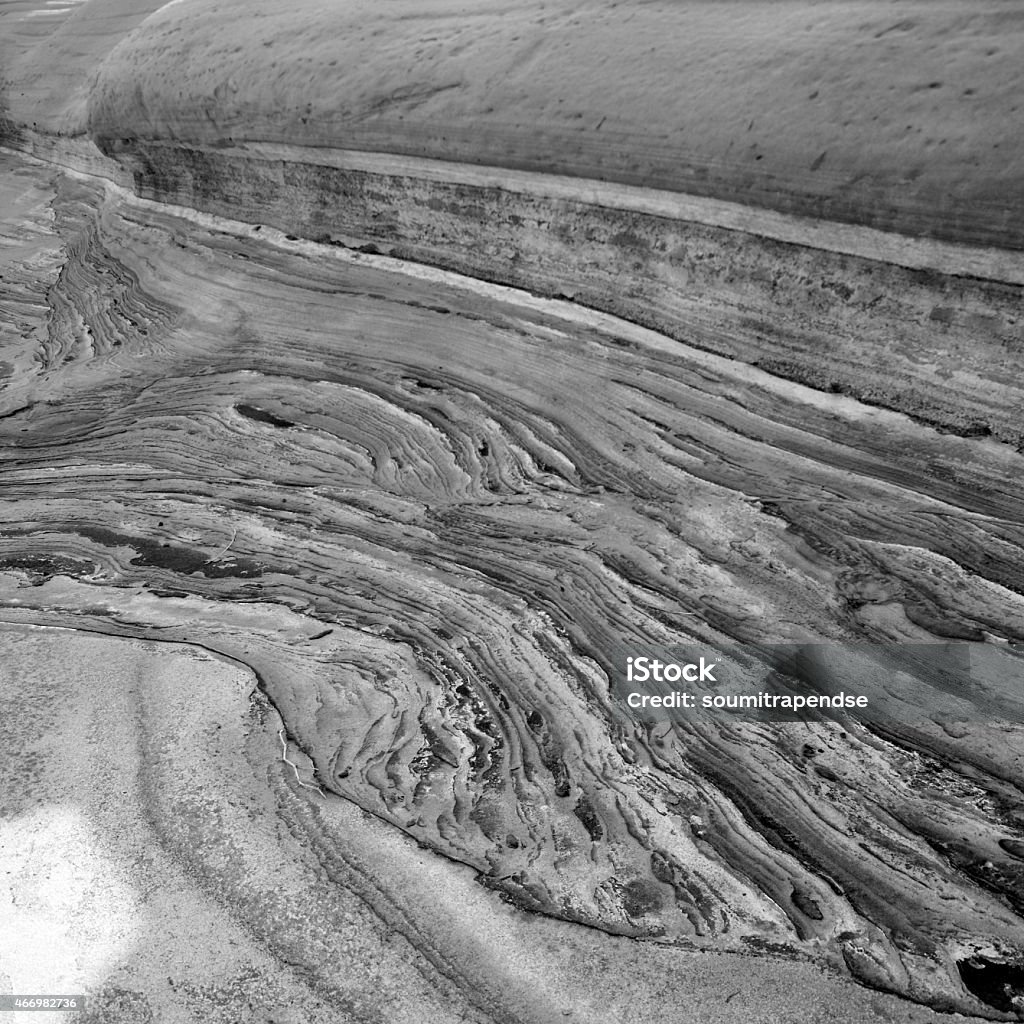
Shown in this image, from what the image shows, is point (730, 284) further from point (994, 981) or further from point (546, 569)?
point (994, 981)

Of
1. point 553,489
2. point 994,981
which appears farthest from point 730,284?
point 994,981

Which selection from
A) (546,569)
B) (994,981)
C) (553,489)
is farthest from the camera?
(553,489)

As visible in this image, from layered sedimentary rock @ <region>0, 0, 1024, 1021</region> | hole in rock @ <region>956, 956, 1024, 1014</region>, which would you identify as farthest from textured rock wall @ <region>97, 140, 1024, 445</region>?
hole in rock @ <region>956, 956, 1024, 1014</region>

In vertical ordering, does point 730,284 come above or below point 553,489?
above

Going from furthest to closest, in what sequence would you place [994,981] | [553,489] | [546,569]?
[553,489] → [546,569] → [994,981]

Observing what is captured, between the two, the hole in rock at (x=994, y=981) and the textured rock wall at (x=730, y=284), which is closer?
the hole in rock at (x=994, y=981)

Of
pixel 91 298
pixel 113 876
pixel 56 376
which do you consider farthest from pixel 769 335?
pixel 91 298

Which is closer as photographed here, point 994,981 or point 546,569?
point 994,981

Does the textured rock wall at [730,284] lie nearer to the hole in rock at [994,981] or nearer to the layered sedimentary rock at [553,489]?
the layered sedimentary rock at [553,489]

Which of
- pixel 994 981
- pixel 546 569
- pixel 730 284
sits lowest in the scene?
pixel 994 981

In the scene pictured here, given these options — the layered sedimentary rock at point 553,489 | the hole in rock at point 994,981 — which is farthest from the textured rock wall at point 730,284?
the hole in rock at point 994,981
